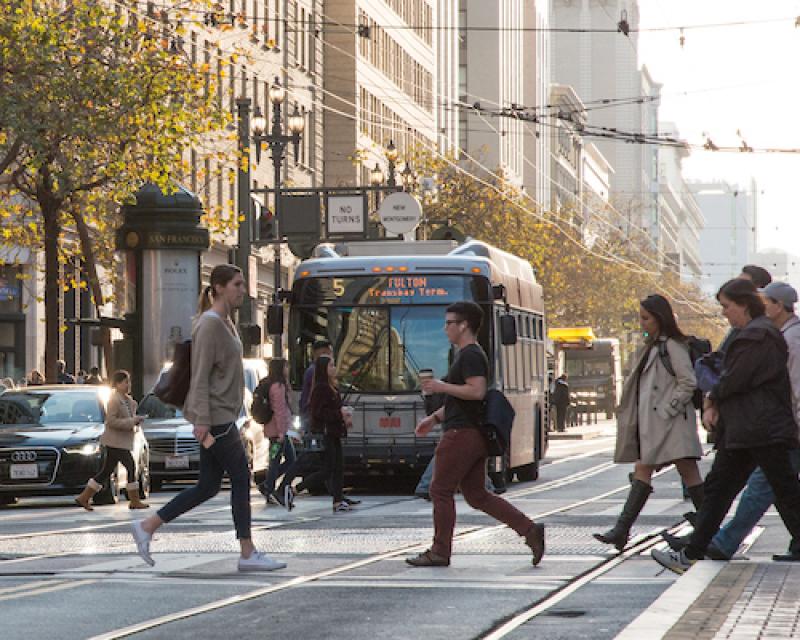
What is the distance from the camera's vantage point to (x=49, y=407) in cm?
2723

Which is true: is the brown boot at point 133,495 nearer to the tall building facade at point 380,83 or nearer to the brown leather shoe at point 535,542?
the brown leather shoe at point 535,542

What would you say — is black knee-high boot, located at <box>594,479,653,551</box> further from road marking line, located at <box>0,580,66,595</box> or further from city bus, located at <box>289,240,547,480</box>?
city bus, located at <box>289,240,547,480</box>

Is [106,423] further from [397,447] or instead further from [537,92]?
[537,92]

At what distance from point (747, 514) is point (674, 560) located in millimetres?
565

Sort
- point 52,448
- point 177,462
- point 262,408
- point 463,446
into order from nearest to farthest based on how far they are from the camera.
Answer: point 463,446
point 262,408
point 52,448
point 177,462

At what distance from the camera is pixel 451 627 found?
1059 centimetres

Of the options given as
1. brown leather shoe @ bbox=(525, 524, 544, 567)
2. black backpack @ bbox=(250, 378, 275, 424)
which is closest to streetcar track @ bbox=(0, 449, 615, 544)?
black backpack @ bbox=(250, 378, 275, 424)

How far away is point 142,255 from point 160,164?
376 centimetres

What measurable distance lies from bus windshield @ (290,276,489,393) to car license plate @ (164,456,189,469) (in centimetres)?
300

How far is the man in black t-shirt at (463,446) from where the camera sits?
45.0ft

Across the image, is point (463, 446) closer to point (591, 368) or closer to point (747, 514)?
point (747, 514)

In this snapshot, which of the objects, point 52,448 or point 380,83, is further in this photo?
point 380,83

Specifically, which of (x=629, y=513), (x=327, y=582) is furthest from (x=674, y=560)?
(x=327, y=582)

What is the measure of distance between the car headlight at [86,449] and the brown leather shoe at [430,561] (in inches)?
481
